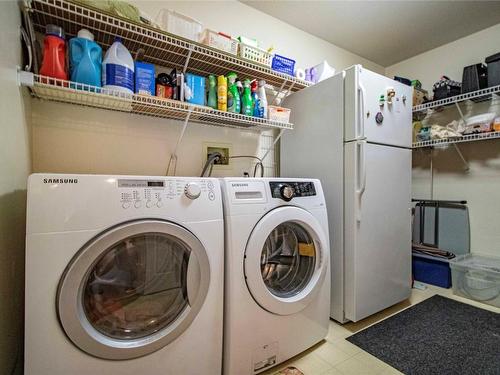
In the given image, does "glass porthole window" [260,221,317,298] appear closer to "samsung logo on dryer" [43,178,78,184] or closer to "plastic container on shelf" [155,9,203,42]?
"samsung logo on dryer" [43,178,78,184]

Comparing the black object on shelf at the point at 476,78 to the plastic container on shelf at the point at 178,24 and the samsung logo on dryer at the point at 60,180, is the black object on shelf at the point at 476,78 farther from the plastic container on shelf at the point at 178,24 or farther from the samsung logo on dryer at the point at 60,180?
the samsung logo on dryer at the point at 60,180

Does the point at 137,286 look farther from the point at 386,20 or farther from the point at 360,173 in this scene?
the point at 386,20

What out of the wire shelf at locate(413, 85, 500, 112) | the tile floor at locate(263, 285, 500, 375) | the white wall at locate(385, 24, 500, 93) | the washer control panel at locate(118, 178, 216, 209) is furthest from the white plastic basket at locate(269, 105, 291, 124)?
the white wall at locate(385, 24, 500, 93)

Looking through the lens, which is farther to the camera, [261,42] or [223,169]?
[261,42]

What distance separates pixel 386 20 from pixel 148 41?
208 cm

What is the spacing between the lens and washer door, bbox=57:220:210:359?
0.83 meters

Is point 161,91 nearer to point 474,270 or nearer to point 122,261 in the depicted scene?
point 122,261

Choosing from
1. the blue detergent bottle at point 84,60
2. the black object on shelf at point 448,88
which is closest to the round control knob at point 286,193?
the blue detergent bottle at point 84,60

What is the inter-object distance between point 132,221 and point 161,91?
812 mm

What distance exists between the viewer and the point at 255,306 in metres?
1.18

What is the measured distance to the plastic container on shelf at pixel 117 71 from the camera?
118 cm

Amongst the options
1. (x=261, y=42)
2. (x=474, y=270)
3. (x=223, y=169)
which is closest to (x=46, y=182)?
(x=223, y=169)

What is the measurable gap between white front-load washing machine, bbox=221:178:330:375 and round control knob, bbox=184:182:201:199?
15cm

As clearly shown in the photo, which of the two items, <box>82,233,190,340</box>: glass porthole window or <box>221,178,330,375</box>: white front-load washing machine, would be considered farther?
<box>221,178,330,375</box>: white front-load washing machine
